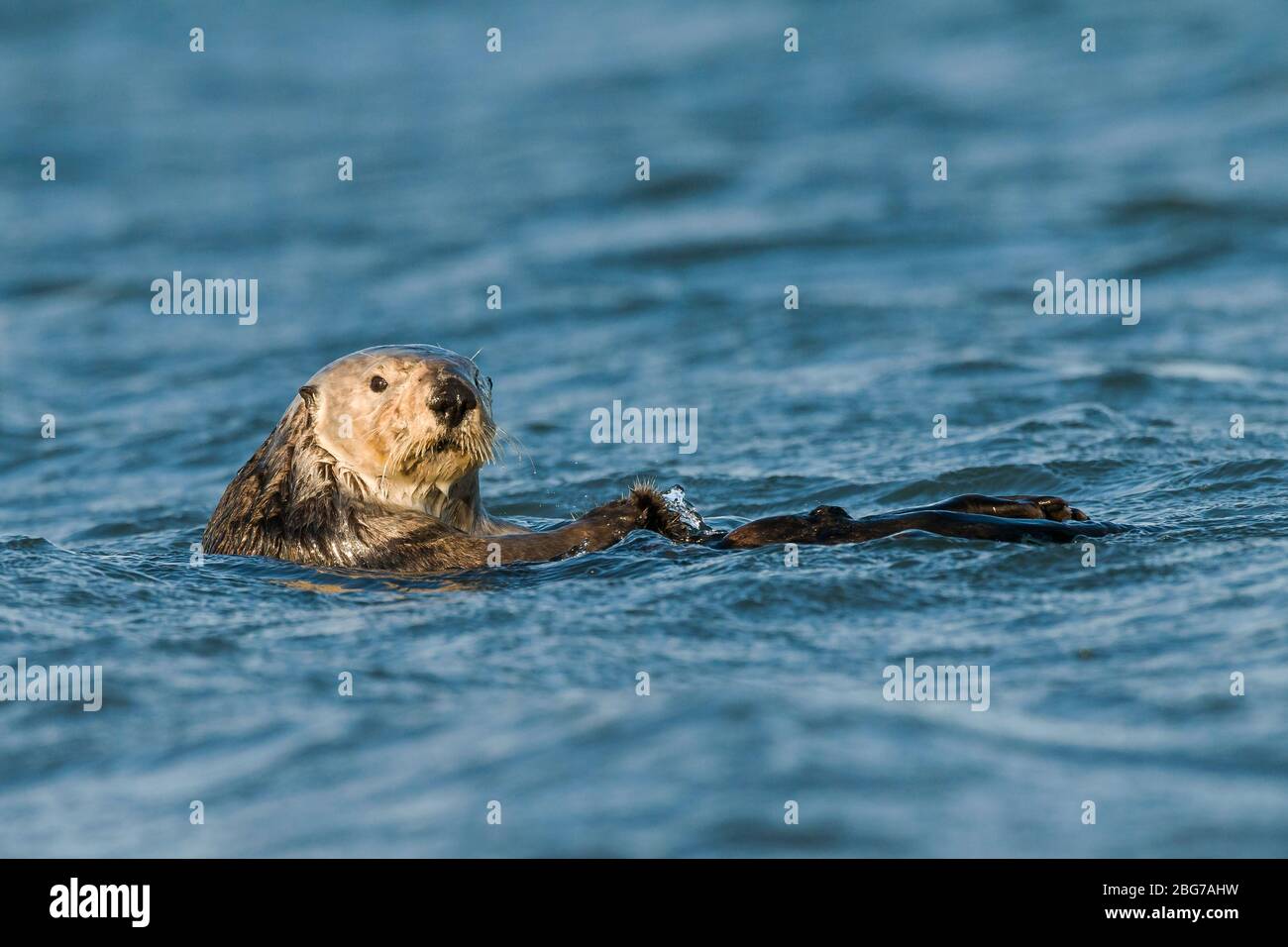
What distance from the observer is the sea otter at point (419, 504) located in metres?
6.24

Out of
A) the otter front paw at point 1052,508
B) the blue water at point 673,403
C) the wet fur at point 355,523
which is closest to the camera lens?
the blue water at point 673,403

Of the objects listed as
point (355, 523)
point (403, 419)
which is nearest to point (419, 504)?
point (355, 523)

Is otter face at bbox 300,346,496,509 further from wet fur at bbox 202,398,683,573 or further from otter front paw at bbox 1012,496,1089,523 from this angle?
otter front paw at bbox 1012,496,1089,523

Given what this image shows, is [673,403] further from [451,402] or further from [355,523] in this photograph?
[451,402]

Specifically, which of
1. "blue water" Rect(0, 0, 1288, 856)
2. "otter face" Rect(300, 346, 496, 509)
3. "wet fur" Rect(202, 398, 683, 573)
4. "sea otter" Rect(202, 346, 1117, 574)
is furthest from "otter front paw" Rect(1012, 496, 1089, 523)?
"otter face" Rect(300, 346, 496, 509)

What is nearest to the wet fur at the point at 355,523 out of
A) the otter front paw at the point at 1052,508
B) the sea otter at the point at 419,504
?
the sea otter at the point at 419,504

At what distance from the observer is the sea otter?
20.5 feet

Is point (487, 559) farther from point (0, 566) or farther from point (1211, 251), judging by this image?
point (1211, 251)

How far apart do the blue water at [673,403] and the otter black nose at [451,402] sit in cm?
63

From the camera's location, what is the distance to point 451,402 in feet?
20.5

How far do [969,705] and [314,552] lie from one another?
112 inches

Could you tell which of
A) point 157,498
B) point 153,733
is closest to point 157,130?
point 157,498

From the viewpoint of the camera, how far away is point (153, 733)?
5.33 meters

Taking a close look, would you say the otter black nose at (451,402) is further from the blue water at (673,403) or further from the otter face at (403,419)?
the blue water at (673,403)
